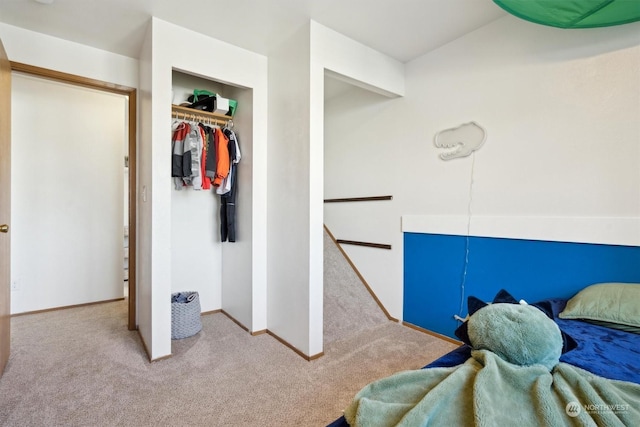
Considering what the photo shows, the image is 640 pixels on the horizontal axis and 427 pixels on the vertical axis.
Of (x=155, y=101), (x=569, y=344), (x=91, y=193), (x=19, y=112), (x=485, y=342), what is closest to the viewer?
(x=485, y=342)

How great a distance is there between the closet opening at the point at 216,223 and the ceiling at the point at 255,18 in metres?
0.44

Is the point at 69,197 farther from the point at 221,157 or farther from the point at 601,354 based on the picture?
the point at 601,354

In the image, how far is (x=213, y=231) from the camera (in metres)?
3.09

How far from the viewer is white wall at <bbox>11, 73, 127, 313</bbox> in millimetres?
3051

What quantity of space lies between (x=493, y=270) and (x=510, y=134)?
3.12 ft

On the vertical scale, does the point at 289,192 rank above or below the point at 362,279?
above

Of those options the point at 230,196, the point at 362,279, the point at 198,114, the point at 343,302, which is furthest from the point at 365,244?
the point at 198,114

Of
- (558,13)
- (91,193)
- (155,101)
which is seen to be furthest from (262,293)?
(558,13)

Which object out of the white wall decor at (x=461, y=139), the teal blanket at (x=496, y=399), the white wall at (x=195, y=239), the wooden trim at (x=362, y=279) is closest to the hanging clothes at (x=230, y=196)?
the white wall at (x=195, y=239)

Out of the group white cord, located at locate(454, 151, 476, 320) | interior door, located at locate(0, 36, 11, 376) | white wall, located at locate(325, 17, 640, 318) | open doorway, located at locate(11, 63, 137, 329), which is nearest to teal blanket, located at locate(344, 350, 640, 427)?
white wall, located at locate(325, 17, 640, 318)

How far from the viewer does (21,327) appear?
269 cm

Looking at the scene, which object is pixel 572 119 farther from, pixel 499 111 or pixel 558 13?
pixel 558 13

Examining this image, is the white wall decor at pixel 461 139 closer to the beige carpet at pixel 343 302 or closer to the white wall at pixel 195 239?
the beige carpet at pixel 343 302

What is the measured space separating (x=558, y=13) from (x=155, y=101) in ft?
7.83
